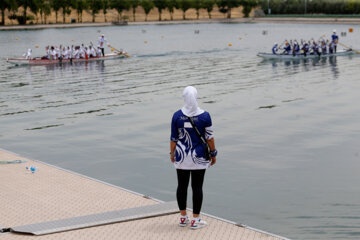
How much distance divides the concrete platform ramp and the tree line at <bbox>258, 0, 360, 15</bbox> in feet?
479

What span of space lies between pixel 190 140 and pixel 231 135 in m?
12.6

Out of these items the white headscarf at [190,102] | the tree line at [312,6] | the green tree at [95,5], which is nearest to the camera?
the white headscarf at [190,102]

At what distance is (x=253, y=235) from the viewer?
32.3 feet

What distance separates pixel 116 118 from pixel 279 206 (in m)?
13.6

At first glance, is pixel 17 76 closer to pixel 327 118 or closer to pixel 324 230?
pixel 327 118

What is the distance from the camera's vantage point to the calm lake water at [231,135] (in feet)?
47.4

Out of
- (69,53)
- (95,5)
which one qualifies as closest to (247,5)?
(95,5)

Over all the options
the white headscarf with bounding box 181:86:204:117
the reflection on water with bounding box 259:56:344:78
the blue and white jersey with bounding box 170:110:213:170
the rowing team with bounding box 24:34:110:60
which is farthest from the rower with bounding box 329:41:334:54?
the white headscarf with bounding box 181:86:204:117

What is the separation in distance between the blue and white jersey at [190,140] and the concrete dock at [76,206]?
128 cm

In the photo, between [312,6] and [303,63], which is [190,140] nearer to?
[303,63]

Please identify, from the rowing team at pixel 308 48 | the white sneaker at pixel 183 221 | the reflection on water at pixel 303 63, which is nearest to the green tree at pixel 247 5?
the rowing team at pixel 308 48

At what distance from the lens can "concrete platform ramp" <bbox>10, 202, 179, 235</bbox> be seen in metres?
10.1

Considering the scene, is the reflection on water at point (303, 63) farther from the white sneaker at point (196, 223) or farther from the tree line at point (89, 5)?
the tree line at point (89, 5)

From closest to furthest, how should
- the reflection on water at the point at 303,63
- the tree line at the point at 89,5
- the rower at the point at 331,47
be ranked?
the reflection on water at the point at 303,63
the rower at the point at 331,47
the tree line at the point at 89,5
